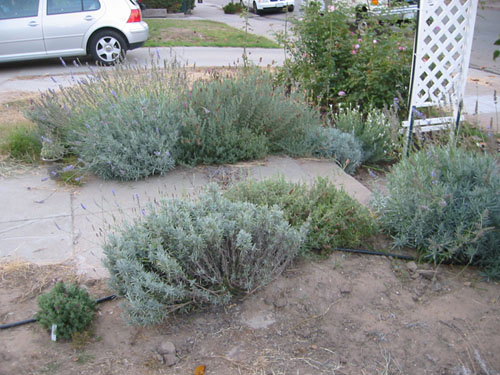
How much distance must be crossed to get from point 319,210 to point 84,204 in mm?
2161

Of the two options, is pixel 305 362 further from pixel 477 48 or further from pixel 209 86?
pixel 477 48

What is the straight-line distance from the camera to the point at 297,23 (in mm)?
7148

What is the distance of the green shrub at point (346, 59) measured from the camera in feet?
20.8

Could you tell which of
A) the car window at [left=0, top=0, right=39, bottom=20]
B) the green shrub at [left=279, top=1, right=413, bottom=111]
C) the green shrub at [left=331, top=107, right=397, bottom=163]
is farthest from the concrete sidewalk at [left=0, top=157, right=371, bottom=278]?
the car window at [left=0, top=0, right=39, bottom=20]

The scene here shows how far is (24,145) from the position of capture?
18.3 ft

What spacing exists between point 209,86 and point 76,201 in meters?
1.94

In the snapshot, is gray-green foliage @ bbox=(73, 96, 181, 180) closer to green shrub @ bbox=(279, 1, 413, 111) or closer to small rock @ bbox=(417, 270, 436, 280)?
green shrub @ bbox=(279, 1, 413, 111)

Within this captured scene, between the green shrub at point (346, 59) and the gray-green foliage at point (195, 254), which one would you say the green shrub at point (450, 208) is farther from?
the green shrub at point (346, 59)

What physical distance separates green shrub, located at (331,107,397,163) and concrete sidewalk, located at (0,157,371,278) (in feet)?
2.04

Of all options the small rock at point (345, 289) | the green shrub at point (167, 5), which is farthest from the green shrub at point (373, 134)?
the green shrub at point (167, 5)

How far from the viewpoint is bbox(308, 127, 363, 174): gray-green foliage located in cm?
535

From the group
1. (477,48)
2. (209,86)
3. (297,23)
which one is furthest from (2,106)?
(477,48)

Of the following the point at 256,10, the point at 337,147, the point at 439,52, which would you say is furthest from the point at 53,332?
the point at 256,10

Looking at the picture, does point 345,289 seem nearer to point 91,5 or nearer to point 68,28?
point 68,28
